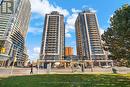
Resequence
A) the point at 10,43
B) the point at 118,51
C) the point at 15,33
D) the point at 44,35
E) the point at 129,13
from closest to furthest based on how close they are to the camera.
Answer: the point at 129,13
the point at 118,51
the point at 10,43
the point at 15,33
the point at 44,35

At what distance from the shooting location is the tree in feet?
66.5

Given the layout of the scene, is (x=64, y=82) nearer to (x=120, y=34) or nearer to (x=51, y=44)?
(x=120, y=34)

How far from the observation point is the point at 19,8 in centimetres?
19725

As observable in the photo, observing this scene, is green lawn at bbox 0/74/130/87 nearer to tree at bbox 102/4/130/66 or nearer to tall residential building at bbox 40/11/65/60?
tree at bbox 102/4/130/66

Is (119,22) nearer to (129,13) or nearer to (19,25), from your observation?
(129,13)

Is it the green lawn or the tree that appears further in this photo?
the tree

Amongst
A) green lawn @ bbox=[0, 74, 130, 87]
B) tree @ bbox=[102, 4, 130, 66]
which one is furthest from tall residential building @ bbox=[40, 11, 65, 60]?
green lawn @ bbox=[0, 74, 130, 87]

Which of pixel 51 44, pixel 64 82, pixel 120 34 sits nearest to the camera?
pixel 64 82

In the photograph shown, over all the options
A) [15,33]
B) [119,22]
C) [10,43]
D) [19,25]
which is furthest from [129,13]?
[19,25]

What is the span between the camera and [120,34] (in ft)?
71.8

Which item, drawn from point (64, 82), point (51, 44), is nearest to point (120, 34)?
point (64, 82)

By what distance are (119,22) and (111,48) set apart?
7.09 m

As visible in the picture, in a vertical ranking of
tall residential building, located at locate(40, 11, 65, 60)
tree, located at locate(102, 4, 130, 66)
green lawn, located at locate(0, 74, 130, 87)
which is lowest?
green lawn, located at locate(0, 74, 130, 87)

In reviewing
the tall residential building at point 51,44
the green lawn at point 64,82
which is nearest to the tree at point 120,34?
the green lawn at point 64,82
